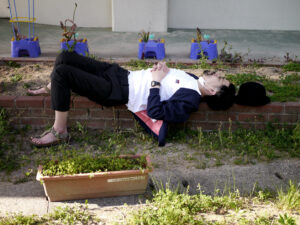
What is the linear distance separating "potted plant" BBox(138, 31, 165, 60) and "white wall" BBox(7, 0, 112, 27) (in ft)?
8.01

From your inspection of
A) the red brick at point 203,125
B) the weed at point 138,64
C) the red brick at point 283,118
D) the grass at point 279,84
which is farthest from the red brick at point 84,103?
the red brick at point 283,118

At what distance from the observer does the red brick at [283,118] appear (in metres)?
4.12

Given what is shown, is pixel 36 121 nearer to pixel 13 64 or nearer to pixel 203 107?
pixel 13 64

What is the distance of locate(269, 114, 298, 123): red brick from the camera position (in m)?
4.12

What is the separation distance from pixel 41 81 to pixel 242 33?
14.2ft

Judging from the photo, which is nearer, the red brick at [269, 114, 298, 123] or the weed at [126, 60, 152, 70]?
the red brick at [269, 114, 298, 123]

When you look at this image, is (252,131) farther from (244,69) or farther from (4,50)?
(4,50)

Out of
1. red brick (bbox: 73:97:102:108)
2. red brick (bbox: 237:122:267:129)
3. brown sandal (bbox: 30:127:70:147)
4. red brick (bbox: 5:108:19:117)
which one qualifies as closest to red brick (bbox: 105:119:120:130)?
red brick (bbox: 73:97:102:108)

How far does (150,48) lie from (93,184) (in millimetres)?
3037

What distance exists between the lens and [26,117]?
419cm

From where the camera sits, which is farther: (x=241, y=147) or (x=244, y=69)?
(x=244, y=69)

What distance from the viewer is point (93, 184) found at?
2963 millimetres

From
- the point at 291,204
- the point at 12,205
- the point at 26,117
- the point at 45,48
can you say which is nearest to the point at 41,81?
the point at 26,117

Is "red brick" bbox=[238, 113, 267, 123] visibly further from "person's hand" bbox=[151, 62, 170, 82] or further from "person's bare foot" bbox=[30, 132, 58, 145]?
"person's bare foot" bbox=[30, 132, 58, 145]
